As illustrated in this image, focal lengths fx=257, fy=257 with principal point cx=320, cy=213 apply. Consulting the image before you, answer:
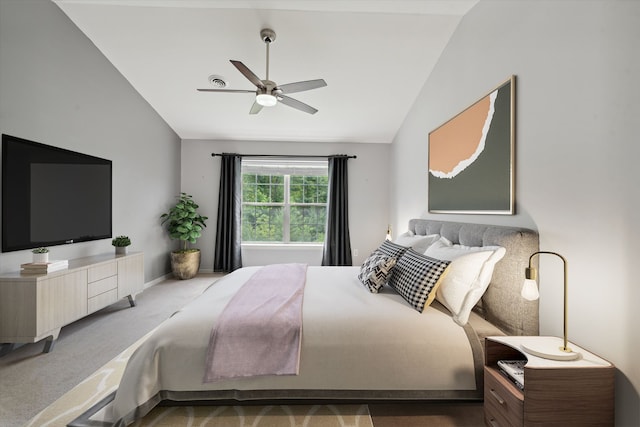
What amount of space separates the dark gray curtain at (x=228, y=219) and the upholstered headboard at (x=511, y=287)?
376 cm

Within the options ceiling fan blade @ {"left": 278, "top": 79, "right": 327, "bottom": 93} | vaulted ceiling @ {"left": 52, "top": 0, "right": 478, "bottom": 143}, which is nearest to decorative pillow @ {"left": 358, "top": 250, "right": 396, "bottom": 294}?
ceiling fan blade @ {"left": 278, "top": 79, "right": 327, "bottom": 93}

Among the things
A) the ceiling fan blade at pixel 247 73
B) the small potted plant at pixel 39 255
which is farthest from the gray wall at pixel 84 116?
the ceiling fan blade at pixel 247 73

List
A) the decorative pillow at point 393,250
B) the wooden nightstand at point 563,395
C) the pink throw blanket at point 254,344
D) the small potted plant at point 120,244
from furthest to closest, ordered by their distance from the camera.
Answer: the small potted plant at point 120,244
the decorative pillow at point 393,250
the pink throw blanket at point 254,344
the wooden nightstand at point 563,395

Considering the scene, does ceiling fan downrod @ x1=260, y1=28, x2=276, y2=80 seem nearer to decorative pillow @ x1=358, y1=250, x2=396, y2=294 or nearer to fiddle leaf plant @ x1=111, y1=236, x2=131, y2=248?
decorative pillow @ x1=358, y1=250, x2=396, y2=294

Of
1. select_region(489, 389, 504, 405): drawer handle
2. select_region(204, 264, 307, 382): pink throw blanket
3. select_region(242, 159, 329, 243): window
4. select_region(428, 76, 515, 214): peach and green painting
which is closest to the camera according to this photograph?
select_region(489, 389, 504, 405): drawer handle

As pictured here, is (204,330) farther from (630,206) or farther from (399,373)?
(630,206)

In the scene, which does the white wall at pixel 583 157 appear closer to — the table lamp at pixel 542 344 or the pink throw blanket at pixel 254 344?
the table lamp at pixel 542 344

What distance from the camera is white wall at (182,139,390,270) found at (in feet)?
15.0

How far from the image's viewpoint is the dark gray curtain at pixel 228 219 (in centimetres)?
448

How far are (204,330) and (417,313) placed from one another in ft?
3.93

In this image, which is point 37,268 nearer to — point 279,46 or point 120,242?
point 120,242

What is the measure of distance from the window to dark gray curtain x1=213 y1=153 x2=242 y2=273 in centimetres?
22

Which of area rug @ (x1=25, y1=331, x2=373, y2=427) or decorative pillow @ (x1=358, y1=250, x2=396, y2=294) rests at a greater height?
decorative pillow @ (x1=358, y1=250, x2=396, y2=294)

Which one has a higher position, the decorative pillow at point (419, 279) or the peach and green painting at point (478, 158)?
the peach and green painting at point (478, 158)
